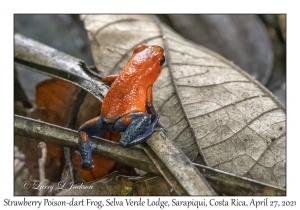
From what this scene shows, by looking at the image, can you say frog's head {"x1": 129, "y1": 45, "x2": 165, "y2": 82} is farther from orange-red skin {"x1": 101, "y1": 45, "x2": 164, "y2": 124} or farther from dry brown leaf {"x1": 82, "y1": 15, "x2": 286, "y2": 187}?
dry brown leaf {"x1": 82, "y1": 15, "x2": 286, "y2": 187}

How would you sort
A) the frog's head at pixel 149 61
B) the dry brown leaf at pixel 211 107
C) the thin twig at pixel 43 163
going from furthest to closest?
the thin twig at pixel 43 163
the frog's head at pixel 149 61
the dry brown leaf at pixel 211 107

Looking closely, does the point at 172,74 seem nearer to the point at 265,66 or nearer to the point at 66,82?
the point at 66,82

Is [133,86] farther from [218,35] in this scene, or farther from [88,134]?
[218,35]

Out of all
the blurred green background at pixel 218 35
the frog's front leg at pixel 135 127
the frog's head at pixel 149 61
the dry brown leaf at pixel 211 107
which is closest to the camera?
the frog's front leg at pixel 135 127

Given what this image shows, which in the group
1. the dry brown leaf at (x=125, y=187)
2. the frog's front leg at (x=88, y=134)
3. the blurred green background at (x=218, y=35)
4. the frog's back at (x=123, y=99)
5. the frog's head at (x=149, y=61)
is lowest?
the dry brown leaf at (x=125, y=187)

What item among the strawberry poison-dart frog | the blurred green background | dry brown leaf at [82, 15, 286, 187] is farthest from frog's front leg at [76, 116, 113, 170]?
the blurred green background

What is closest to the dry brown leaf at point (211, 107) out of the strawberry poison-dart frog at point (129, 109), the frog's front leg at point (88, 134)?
the strawberry poison-dart frog at point (129, 109)

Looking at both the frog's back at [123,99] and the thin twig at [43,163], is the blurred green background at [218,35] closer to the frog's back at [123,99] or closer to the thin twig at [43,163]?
the thin twig at [43,163]
